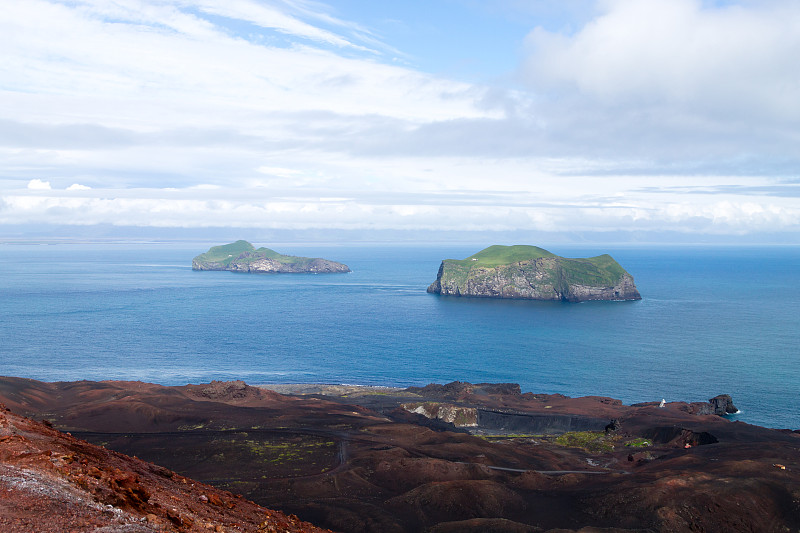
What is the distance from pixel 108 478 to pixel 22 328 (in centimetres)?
17828

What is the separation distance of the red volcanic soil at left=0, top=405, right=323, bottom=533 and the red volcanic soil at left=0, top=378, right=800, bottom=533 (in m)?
0.49

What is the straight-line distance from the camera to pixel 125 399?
270ft

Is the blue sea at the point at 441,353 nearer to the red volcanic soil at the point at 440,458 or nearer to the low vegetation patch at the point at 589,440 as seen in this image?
the red volcanic soil at the point at 440,458

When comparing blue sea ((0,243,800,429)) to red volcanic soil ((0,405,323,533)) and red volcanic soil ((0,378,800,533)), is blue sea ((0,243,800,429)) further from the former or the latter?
red volcanic soil ((0,405,323,533))

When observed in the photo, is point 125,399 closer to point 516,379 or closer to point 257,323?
point 516,379

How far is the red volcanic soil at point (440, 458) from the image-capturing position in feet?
154

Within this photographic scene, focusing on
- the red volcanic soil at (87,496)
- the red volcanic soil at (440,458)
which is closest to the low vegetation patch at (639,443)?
the red volcanic soil at (440,458)

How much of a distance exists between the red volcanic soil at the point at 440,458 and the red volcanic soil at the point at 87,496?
494 mm

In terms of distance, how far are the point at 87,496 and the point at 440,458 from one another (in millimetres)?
45961

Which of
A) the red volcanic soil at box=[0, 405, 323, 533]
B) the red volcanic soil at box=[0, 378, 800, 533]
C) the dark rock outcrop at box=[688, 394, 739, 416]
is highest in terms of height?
the red volcanic soil at box=[0, 405, 323, 533]

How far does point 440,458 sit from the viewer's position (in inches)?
2517

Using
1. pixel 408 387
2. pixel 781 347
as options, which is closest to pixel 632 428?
pixel 408 387

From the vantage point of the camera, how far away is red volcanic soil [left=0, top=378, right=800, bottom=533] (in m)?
47.0

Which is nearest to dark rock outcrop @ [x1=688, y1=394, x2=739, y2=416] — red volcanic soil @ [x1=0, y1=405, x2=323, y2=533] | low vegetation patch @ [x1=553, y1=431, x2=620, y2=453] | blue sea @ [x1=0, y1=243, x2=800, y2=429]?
blue sea @ [x1=0, y1=243, x2=800, y2=429]
